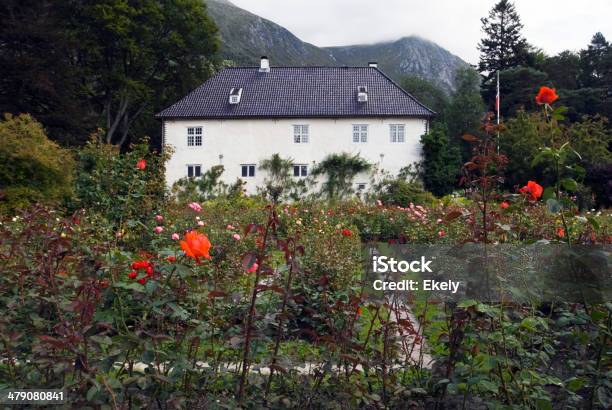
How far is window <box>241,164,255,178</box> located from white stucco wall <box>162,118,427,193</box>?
6.4 inches

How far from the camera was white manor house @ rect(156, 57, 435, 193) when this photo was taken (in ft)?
93.7

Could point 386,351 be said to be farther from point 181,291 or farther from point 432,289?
point 181,291

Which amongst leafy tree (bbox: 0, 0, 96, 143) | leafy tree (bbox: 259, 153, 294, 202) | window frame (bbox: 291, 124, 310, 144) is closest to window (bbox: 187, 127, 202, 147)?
leafy tree (bbox: 259, 153, 294, 202)

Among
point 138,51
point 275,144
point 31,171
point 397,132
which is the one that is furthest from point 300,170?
point 31,171

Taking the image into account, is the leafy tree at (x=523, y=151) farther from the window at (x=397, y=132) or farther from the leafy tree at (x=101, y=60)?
the leafy tree at (x=101, y=60)

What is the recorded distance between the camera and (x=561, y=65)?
40.9 m

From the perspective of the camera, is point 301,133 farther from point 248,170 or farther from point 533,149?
point 533,149

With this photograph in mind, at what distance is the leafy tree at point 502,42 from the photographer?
4181cm

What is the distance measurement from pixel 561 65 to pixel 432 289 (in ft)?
142

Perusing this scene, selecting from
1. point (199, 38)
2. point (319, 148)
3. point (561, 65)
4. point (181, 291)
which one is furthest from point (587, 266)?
point (561, 65)

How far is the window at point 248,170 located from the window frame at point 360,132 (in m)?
5.25

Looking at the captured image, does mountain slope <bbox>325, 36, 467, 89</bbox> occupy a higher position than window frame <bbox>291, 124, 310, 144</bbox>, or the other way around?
mountain slope <bbox>325, 36, 467, 89</bbox>

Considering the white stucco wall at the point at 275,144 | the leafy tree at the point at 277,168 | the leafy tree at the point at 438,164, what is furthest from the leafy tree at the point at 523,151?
the leafy tree at the point at 277,168

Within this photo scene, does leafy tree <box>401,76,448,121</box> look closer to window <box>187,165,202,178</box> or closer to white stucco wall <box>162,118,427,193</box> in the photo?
white stucco wall <box>162,118,427,193</box>
